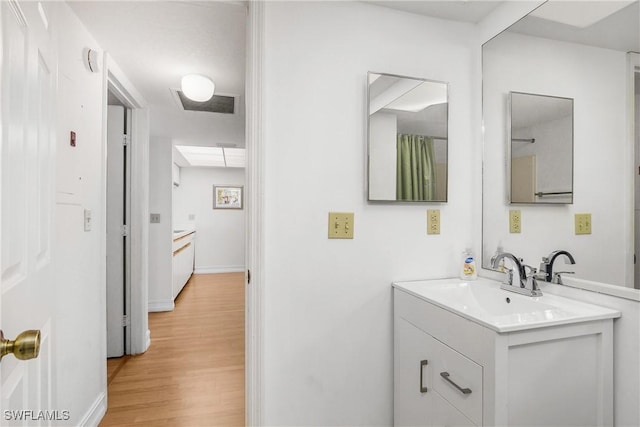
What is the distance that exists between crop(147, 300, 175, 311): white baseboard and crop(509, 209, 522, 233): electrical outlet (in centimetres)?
383

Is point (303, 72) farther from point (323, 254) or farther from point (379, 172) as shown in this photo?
point (323, 254)

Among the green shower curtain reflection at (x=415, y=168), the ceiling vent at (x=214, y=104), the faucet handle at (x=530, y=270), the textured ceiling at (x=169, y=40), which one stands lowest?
the faucet handle at (x=530, y=270)

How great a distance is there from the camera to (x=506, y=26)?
155 cm

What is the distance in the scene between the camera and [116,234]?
2.76m

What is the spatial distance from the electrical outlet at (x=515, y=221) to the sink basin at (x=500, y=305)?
0.27 meters

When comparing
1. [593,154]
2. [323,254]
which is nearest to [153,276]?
[323,254]

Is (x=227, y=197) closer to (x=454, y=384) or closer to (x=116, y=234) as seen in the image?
(x=116, y=234)

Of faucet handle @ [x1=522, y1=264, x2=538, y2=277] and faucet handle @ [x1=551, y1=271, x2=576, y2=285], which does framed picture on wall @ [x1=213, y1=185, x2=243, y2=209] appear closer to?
faucet handle @ [x1=522, y1=264, x2=538, y2=277]

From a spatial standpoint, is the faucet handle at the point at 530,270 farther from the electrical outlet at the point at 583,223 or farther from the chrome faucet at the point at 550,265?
the electrical outlet at the point at 583,223

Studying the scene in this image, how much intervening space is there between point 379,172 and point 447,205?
44 cm

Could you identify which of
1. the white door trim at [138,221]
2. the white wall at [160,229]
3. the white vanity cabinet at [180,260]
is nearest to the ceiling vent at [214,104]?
the white door trim at [138,221]

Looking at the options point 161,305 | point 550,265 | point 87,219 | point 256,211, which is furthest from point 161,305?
point 550,265

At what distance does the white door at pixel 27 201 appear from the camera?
0.58m

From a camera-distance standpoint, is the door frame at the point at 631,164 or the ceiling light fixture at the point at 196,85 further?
the ceiling light fixture at the point at 196,85
